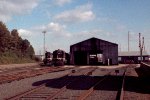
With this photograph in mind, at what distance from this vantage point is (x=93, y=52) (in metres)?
66.8

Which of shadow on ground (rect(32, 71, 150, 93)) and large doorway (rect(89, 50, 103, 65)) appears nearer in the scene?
shadow on ground (rect(32, 71, 150, 93))

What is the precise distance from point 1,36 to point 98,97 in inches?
2635

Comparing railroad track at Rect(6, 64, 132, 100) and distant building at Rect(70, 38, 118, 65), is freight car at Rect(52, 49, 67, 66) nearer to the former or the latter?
distant building at Rect(70, 38, 118, 65)

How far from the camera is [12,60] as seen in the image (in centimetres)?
7375

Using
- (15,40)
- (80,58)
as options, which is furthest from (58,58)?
(15,40)

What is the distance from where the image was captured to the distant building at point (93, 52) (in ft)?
214

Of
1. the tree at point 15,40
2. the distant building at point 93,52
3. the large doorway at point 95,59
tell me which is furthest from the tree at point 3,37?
the large doorway at point 95,59

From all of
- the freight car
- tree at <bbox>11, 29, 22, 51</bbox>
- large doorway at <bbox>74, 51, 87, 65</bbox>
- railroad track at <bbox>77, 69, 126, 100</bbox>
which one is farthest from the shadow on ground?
tree at <bbox>11, 29, 22, 51</bbox>

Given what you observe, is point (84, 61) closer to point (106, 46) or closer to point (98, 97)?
point (106, 46)

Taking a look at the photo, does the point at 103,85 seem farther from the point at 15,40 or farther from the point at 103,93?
the point at 15,40

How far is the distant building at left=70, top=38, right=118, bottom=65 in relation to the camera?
6525 cm

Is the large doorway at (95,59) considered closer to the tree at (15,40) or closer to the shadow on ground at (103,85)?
the tree at (15,40)

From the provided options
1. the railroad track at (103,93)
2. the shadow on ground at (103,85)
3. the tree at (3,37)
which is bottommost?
the railroad track at (103,93)

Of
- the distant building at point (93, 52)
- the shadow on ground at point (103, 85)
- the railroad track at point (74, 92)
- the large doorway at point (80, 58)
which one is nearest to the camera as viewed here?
the railroad track at point (74, 92)
